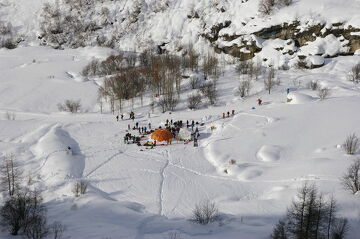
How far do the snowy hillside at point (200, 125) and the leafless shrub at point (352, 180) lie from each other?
340 millimetres

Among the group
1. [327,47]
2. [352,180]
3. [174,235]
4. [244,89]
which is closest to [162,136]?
[174,235]

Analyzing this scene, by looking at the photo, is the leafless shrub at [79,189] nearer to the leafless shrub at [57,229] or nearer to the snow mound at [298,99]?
the leafless shrub at [57,229]

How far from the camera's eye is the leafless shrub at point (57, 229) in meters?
15.9

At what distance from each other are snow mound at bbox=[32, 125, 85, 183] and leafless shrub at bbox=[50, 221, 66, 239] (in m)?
8.59

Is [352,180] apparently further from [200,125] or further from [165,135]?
[200,125]

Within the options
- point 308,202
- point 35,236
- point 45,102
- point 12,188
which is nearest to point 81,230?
point 35,236

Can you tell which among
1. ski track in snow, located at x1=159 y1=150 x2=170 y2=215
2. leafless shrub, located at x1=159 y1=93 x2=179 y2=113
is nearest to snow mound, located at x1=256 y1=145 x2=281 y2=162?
ski track in snow, located at x1=159 y1=150 x2=170 y2=215

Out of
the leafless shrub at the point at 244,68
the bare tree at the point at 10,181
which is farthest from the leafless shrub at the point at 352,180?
the leafless shrub at the point at 244,68

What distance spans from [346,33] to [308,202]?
51.7 metres

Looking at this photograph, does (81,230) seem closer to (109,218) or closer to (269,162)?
(109,218)

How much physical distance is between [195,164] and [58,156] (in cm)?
1221

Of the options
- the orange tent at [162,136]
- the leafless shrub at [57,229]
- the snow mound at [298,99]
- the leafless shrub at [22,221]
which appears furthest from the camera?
the snow mound at [298,99]

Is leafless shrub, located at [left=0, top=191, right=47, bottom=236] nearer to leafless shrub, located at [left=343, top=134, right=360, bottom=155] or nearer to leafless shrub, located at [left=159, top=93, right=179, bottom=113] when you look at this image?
leafless shrub, located at [left=343, top=134, right=360, bottom=155]

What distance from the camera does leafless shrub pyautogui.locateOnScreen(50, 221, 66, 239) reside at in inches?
628
